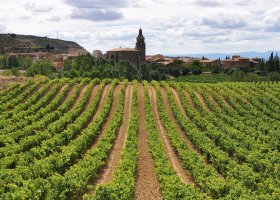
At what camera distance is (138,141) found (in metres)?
32.2

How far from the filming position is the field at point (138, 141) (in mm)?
18891

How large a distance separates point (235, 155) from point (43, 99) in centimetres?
2607

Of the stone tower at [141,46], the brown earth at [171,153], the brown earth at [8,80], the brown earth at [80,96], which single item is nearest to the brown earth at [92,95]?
the brown earth at [80,96]

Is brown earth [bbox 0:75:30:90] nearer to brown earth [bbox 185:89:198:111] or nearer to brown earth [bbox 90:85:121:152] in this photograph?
brown earth [bbox 90:85:121:152]

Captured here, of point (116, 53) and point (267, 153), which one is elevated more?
point (116, 53)

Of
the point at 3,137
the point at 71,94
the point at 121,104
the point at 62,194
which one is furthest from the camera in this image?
the point at 71,94

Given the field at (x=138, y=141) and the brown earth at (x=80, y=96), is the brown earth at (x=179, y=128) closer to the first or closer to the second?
the field at (x=138, y=141)

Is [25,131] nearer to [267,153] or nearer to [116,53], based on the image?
[267,153]

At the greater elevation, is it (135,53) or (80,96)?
(135,53)

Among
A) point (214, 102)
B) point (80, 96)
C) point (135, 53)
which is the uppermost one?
point (135, 53)

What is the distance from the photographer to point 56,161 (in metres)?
22.5

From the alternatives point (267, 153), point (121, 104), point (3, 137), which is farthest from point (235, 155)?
point (121, 104)

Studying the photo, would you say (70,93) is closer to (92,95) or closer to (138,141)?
(92,95)

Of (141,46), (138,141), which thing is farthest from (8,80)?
(141,46)
